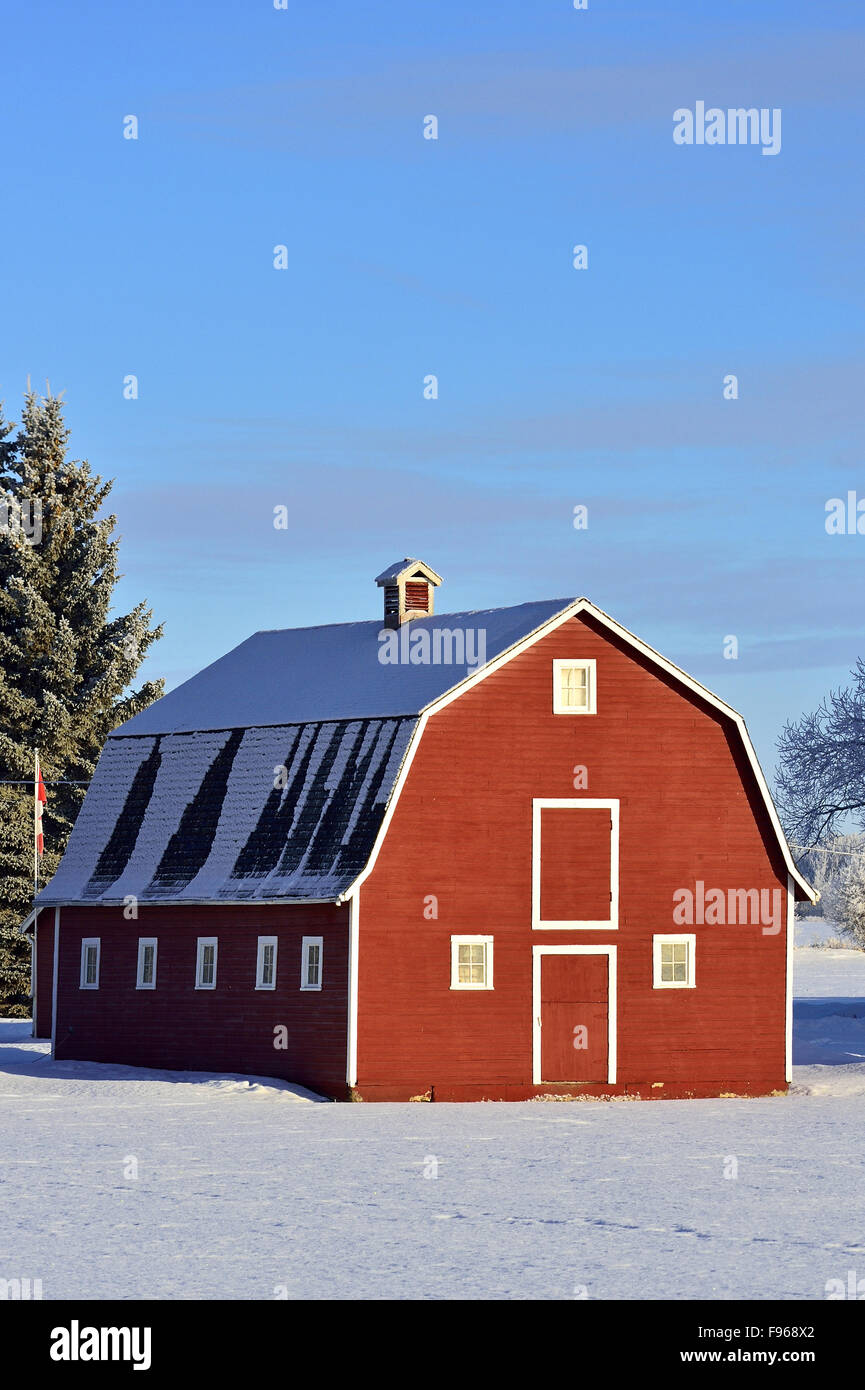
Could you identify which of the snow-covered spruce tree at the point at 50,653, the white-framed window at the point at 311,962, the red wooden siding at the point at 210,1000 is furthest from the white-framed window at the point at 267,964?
the snow-covered spruce tree at the point at 50,653

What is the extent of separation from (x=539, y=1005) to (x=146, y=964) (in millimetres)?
7632

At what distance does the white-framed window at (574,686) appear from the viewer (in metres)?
33.2

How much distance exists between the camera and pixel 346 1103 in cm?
3127

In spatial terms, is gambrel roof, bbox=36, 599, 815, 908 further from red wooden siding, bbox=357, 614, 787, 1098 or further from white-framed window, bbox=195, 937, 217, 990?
white-framed window, bbox=195, 937, 217, 990

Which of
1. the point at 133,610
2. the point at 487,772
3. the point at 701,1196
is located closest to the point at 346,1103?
the point at 487,772

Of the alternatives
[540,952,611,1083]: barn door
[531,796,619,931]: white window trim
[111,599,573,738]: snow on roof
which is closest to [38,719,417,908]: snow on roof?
[111,599,573,738]: snow on roof

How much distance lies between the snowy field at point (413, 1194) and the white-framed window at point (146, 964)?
8.06 ft

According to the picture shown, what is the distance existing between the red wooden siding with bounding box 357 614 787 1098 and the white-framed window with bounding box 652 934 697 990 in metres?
0.15

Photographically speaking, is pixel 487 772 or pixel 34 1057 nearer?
pixel 487 772

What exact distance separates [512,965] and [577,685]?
4.90m

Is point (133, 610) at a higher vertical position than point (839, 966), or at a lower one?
higher

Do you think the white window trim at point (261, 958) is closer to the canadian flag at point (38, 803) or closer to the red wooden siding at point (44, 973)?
the red wooden siding at point (44, 973)

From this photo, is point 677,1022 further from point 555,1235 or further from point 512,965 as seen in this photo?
point 555,1235
